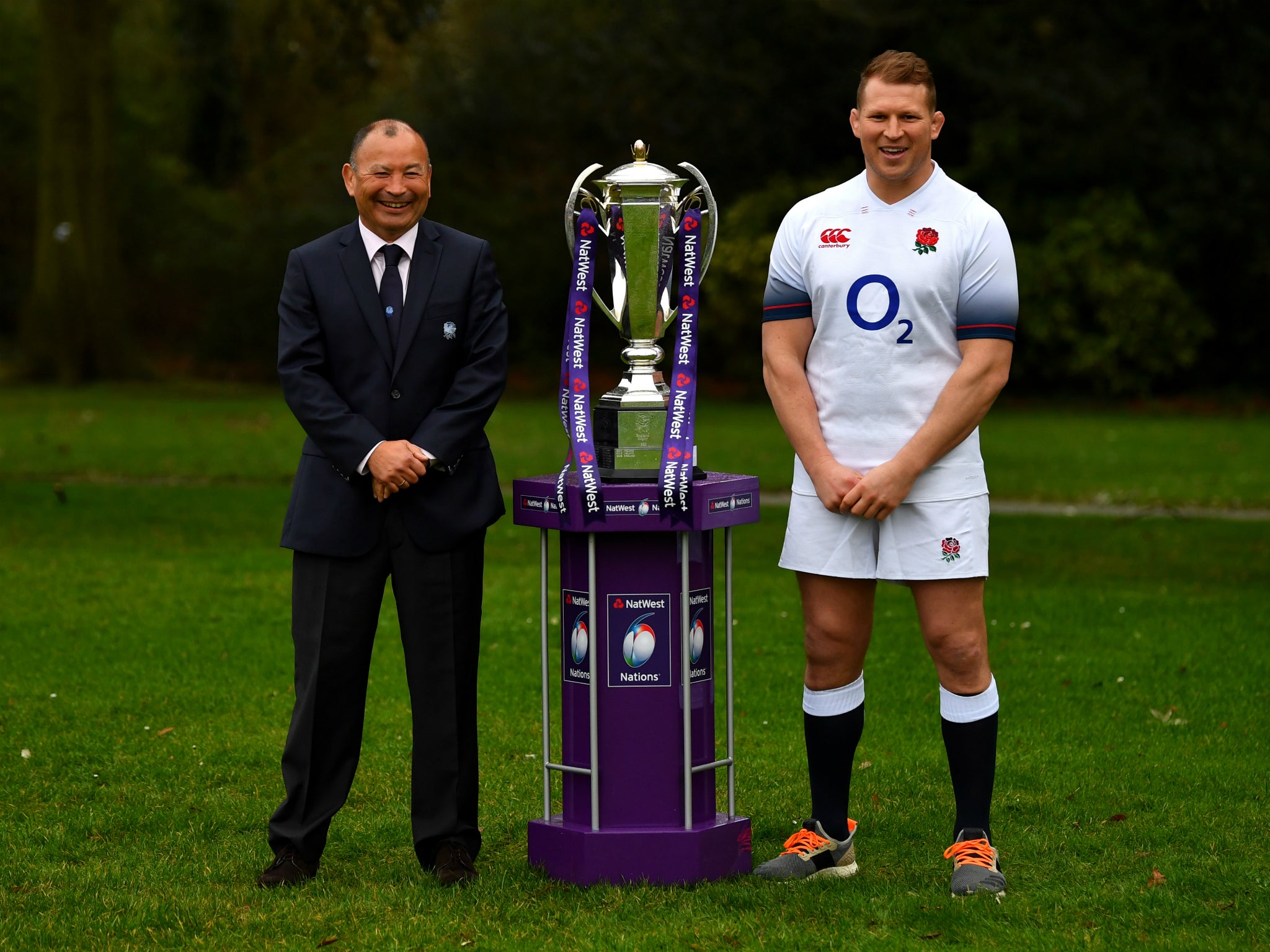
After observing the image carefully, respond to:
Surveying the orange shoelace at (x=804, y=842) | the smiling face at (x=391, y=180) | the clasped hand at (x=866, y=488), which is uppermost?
the smiling face at (x=391, y=180)

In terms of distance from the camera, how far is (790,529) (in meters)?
4.83

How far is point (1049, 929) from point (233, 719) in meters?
3.93

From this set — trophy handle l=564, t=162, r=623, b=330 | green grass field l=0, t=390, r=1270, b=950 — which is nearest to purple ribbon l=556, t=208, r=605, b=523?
trophy handle l=564, t=162, r=623, b=330

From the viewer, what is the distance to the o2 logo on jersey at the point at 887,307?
4.59 meters

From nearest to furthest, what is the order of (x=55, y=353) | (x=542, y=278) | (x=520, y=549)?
(x=520, y=549), (x=55, y=353), (x=542, y=278)

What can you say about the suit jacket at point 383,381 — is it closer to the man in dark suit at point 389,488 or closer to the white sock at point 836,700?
the man in dark suit at point 389,488

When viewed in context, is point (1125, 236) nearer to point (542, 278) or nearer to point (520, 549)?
point (542, 278)

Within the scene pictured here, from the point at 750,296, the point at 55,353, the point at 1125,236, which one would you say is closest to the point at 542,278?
the point at 750,296

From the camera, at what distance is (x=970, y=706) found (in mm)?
4816

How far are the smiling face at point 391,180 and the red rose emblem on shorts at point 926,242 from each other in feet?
4.64

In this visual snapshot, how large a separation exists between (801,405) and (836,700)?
36.3 inches

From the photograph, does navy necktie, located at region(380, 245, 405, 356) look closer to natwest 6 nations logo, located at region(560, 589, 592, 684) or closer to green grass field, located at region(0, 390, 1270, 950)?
natwest 6 nations logo, located at region(560, 589, 592, 684)

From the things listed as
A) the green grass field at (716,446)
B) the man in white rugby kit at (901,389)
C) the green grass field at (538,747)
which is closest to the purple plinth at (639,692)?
the green grass field at (538,747)

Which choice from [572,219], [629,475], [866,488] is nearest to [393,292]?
[572,219]
